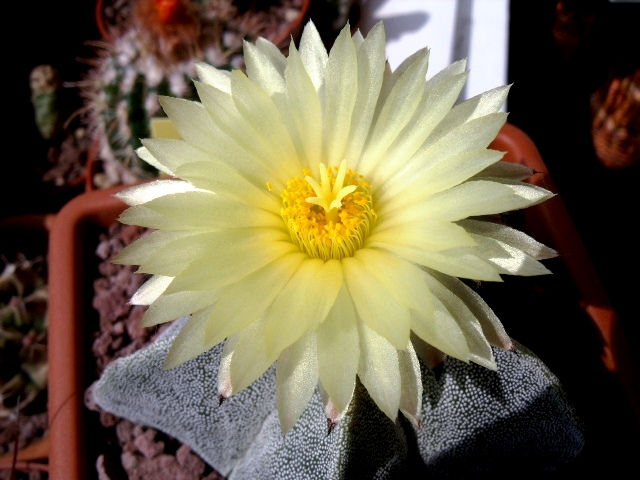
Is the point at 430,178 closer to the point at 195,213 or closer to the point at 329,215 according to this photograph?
the point at 329,215

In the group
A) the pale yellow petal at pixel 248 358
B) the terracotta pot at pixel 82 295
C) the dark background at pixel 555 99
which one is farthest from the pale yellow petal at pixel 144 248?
the dark background at pixel 555 99

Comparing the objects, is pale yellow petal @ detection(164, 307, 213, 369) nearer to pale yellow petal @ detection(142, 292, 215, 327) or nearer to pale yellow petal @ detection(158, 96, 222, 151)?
pale yellow petal @ detection(142, 292, 215, 327)

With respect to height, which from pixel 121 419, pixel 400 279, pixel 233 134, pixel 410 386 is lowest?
pixel 121 419

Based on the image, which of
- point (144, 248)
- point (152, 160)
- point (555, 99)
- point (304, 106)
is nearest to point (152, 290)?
point (144, 248)

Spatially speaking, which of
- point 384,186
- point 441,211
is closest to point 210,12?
point 384,186

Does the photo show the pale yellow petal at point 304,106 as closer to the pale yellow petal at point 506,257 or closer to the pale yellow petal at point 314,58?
the pale yellow petal at point 314,58
